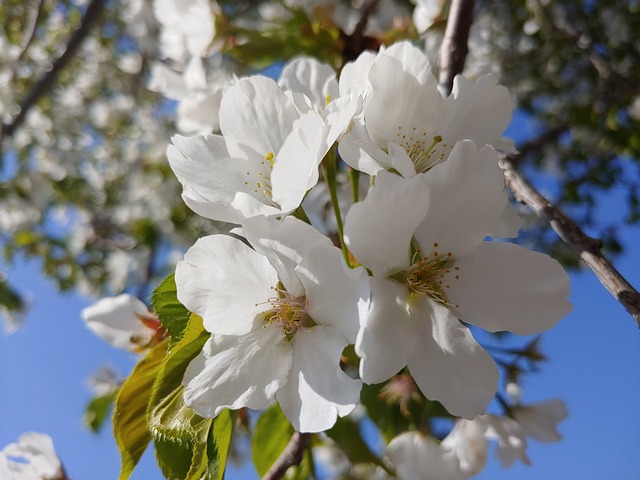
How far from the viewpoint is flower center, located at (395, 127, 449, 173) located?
0.65 m

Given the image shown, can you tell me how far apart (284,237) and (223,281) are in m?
0.10

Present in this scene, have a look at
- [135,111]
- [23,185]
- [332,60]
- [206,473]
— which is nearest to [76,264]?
[23,185]

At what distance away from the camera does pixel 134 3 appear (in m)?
3.14

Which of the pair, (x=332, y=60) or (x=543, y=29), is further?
(x=543, y=29)

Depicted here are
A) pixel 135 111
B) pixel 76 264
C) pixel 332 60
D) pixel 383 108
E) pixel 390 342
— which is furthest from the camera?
pixel 135 111

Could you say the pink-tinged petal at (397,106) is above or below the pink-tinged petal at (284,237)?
above

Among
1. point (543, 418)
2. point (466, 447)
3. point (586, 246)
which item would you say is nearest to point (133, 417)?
point (586, 246)

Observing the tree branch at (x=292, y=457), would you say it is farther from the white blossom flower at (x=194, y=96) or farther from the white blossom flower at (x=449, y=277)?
the white blossom flower at (x=194, y=96)

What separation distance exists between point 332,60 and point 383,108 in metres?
0.86

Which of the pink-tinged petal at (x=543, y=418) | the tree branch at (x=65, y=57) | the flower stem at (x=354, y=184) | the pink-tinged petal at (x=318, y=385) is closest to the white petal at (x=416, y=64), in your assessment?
the flower stem at (x=354, y=184)

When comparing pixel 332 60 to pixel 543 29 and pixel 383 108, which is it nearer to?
pixel 383 108

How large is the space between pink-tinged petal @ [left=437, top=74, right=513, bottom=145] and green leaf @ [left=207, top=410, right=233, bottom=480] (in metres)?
0.45

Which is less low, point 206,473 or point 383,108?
point 383,108

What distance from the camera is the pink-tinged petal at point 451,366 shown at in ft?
1.80
